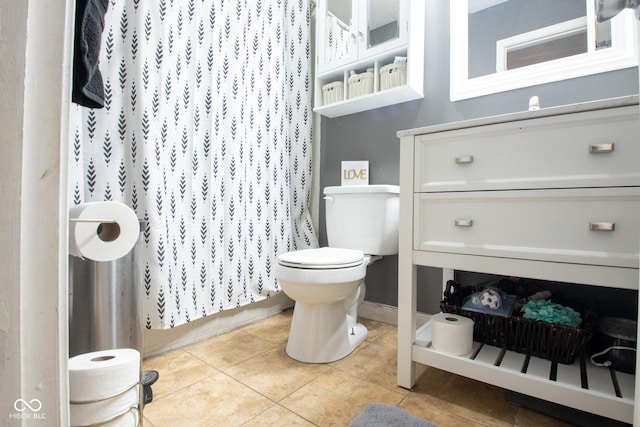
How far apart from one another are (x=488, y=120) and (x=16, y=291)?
3.53ft

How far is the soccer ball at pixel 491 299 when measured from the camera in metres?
1.10

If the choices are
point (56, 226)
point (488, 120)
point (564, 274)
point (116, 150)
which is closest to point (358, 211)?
point (488, 120)

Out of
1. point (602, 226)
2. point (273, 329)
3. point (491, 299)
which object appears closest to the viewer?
point (602, 226)

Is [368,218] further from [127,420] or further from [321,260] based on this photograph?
[127,420]

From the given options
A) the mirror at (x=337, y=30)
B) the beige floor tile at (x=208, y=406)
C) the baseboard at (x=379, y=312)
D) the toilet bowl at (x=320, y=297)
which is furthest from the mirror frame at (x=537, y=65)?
the beige floor tile at (x=208, y=406)

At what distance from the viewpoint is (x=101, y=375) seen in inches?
23.3

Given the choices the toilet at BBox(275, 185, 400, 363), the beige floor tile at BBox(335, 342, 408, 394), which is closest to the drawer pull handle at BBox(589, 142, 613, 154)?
the toilet at BBox(275, 185, 400, 363)

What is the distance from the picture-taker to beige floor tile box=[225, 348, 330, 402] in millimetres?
1076

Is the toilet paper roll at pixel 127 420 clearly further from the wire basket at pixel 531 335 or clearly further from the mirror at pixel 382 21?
the mirror at pixel 382 21

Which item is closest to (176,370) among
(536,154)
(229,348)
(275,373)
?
(229,348)

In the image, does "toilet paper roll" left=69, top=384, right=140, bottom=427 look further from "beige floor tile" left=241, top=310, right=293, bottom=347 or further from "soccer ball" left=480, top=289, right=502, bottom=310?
"soccer ball" left=480, top=289, right=502, bottom=310

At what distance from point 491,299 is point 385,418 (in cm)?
57

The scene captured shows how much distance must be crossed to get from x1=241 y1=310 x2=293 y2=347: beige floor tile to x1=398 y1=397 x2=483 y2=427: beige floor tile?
0.64m

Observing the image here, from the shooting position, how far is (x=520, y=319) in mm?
1013
